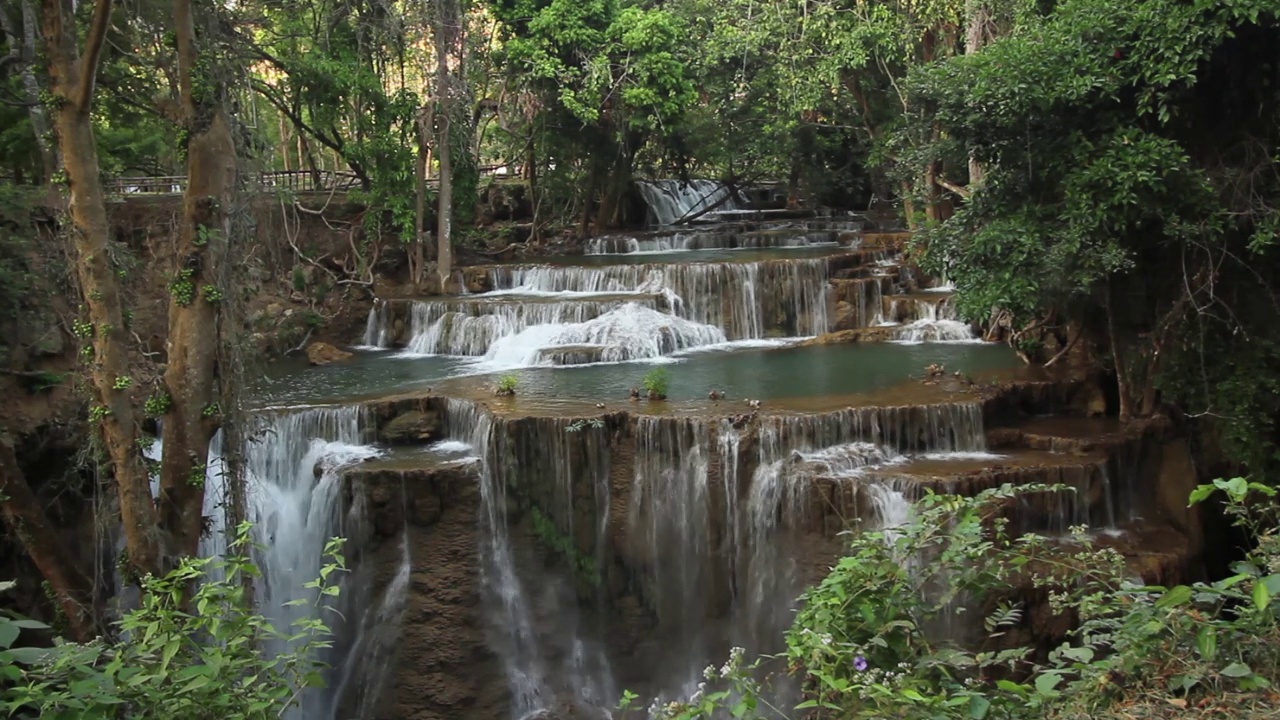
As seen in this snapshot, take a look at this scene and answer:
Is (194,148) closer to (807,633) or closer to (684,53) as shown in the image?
(807,633)

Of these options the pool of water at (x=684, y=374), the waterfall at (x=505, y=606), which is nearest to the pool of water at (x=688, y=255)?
the pool of water at (x=684, y=374)

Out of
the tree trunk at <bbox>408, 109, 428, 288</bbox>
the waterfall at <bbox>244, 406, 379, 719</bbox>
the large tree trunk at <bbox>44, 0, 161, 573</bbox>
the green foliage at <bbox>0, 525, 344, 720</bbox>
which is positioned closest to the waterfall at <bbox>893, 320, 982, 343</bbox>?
the waterfall at <bbox>244, 406, 379, 719</bbox>

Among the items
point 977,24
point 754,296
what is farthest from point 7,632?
point 754,296

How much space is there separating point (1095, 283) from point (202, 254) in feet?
24.6

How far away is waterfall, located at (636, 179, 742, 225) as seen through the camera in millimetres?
26500

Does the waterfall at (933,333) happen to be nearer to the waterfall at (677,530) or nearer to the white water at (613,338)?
the white water at (613,338)

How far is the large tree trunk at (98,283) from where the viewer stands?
6176 mm

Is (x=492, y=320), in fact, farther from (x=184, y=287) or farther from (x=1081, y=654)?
(x=1081, y=654)

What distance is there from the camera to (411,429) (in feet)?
35.2

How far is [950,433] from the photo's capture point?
32.2 ft

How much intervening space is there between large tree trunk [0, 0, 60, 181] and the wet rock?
13.1 ft

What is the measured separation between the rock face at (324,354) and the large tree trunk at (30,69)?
14.4 ft

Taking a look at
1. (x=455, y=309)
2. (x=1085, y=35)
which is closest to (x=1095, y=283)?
(x=1085, y=35)

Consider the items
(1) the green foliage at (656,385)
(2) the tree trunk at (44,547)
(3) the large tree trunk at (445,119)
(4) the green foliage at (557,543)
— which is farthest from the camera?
(3) the large tree trunk at (445,119)
